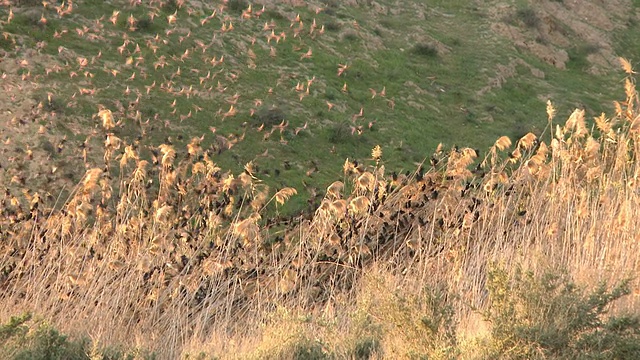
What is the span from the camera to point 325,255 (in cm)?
701

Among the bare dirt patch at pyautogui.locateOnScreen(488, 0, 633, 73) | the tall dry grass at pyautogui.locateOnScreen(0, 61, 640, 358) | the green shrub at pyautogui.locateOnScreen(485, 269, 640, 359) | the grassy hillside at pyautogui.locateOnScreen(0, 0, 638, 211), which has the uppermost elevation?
the green shrub at pyautogui.locateOnScreen(485, 269, 640, 359)

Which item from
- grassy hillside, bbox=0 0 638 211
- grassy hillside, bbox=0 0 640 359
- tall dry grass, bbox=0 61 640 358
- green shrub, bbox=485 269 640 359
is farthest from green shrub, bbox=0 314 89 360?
grassy hillside, bbox=0 0 638 211

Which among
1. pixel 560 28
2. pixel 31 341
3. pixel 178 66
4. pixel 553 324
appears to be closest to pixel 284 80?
pixel 178 66

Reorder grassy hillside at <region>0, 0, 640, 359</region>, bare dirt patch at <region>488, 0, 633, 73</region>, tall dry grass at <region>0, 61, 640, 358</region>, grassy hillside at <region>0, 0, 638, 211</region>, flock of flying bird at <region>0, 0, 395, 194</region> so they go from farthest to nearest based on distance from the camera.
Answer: bare dirt patch at <region>488, 0, 633, 73</region> → flock of flying bird at <region>0, 0, 395, 194</region> → grassy hillside at <region>0, 0, 638, 211</region> → tall dry grass at <region>0, 61, 640, 358</region> → grassy hillside at <region>0, 0, 640, 359</region>

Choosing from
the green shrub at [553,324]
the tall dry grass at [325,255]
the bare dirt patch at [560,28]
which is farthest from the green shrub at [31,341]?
the bare dirt patch at [560,28]

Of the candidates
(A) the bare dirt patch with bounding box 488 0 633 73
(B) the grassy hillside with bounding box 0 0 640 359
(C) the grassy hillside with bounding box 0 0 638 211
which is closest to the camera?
(B) the grassy hillside with bounding box 0 0 640 359

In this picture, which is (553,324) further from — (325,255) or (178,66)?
(178,66)

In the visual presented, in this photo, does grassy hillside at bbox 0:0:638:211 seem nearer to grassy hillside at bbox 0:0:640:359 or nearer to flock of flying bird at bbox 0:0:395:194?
flock of flying bird at bbox 0:0:395:194

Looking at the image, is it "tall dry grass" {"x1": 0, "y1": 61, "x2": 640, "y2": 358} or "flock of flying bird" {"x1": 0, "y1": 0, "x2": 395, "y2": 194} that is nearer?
"tall dry grass" {"x1": 0, "y1": 61, "x2": 640, "y2": 358}

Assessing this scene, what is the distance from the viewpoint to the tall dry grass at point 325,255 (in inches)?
231

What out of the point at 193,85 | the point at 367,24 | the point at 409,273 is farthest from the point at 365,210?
the point at 367,24

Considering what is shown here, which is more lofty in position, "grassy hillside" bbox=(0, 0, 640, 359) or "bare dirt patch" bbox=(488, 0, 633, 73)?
"grassy hillside" bbox=(0, 0, 640, 359)

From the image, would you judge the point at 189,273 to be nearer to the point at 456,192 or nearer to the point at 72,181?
the point at 456,192

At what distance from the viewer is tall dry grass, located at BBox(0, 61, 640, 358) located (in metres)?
5.86
